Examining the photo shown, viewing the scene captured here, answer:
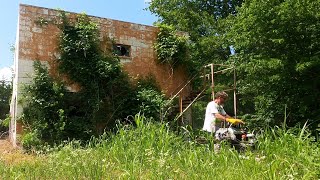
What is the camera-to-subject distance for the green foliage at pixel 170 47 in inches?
635

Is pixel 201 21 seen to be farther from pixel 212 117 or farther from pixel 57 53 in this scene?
pixel 212 117

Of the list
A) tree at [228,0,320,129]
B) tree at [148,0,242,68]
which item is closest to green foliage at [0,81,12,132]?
tree at [148,0,242,68]

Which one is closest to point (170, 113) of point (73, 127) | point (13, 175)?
point (73, 127)

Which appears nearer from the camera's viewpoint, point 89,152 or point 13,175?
point 13,175

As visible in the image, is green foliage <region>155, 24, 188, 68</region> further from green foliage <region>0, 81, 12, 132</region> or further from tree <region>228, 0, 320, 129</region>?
green foliage <region>0, 81, 12, 132</region>

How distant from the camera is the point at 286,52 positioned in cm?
1373

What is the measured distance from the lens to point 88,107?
14.2 m

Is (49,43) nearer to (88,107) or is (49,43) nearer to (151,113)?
(88,107)

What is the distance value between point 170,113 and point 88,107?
3.41 metres

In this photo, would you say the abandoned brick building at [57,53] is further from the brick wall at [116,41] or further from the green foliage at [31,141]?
the green foliage at [31,141]

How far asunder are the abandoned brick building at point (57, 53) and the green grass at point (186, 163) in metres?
7.49

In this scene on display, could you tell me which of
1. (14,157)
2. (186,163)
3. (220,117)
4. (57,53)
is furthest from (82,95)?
(186,163)

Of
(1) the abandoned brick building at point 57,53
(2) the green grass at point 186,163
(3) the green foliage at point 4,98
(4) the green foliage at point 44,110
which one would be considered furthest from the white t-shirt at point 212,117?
(3) the green foliage at point 4,98

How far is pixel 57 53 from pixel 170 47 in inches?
184
